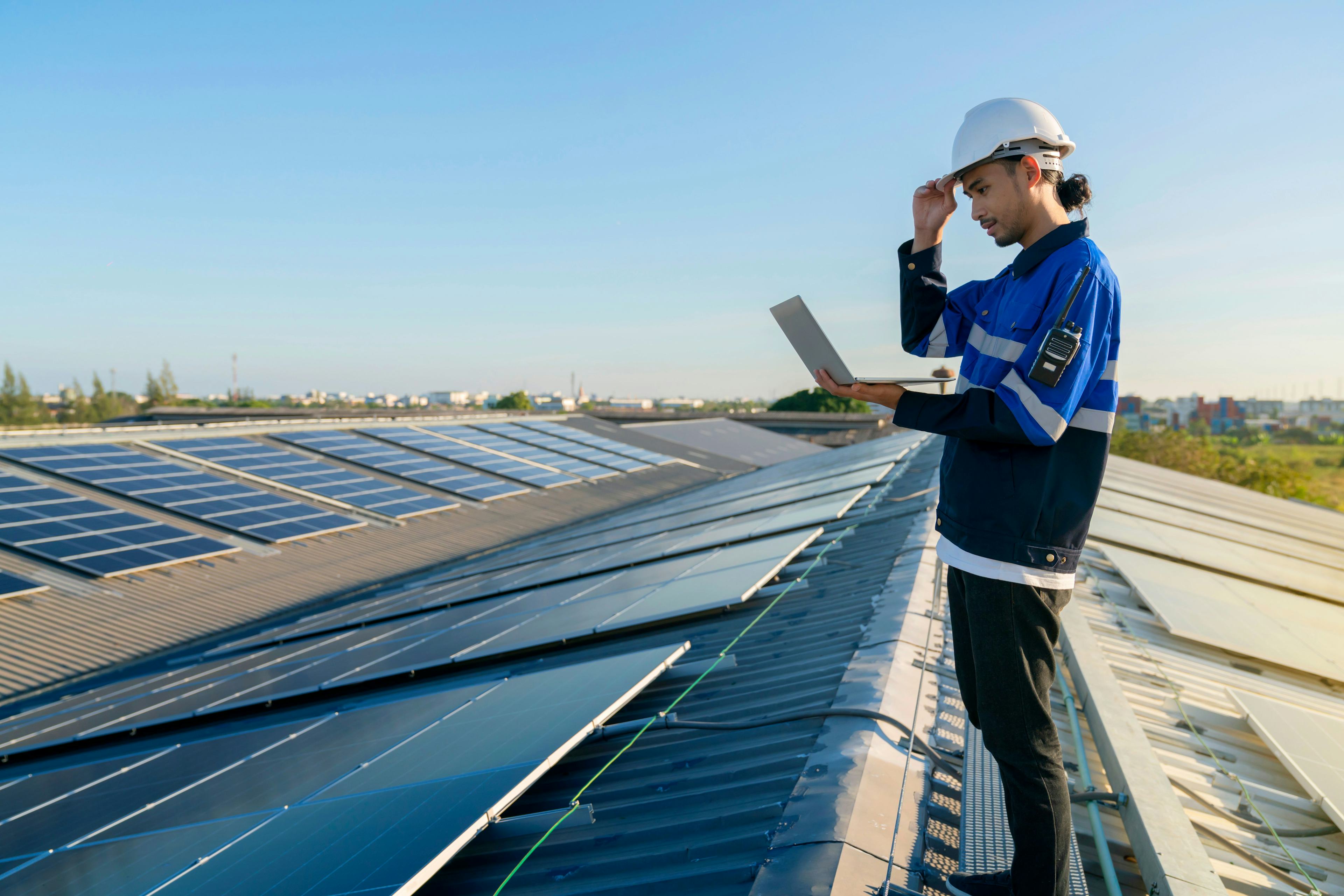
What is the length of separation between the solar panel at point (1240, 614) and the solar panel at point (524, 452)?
21534 millimetres

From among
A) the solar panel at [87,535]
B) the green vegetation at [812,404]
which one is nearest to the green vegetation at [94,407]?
the green vegetation at [812,404]

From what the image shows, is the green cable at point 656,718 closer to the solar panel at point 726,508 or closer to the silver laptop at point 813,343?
the silver laptop at point 813,343

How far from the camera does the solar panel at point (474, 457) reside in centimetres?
2606

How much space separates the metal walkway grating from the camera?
278cm

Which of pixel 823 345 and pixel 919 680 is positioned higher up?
pixel 823 345

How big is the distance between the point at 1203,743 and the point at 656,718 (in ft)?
9.64

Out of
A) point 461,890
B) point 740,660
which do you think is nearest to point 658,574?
point 740,660

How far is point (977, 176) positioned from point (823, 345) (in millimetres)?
838

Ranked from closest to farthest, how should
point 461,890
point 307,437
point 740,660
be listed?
point 461,890
point 740,660
point 307,437

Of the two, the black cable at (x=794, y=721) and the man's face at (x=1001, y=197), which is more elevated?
the man's face at (x=1001, y=197)

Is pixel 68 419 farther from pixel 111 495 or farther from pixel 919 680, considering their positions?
pixel 919 680

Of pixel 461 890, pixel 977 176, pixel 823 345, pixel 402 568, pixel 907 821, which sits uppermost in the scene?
pixel 977 176

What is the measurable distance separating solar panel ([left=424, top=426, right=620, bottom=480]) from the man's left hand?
25010mm

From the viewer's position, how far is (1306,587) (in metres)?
8.87
